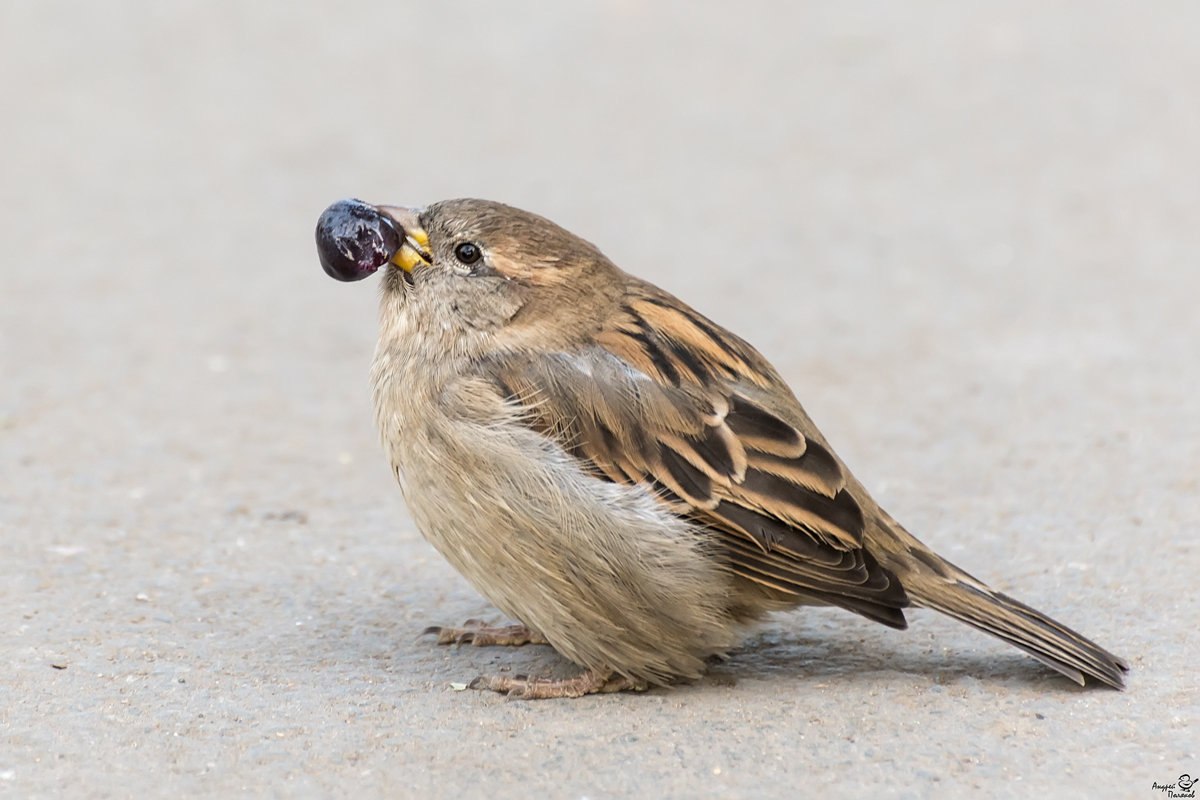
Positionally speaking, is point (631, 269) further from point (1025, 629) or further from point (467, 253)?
point (1025, 629)

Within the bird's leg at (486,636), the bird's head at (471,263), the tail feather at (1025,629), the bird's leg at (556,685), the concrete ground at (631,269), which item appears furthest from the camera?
the bird's leg at (486,636)

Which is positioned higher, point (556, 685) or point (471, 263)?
point (471, 263)

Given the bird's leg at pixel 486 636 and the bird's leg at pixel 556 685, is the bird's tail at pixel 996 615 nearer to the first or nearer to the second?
the bird's leg at pixel 556 685

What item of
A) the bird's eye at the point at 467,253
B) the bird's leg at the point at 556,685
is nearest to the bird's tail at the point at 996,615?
the bird's leg at the point at 556,685

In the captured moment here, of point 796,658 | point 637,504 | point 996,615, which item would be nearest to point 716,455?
point 637,504

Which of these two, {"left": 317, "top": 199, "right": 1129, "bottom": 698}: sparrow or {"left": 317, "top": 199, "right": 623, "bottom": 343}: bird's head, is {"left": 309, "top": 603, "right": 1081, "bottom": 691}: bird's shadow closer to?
{"left": 317, "top": 199, "right": 1129, "bottom": 698}: sparrow

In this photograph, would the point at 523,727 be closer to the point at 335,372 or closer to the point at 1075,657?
the point at 1075,657
